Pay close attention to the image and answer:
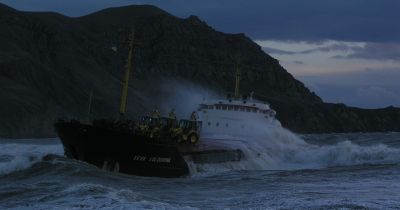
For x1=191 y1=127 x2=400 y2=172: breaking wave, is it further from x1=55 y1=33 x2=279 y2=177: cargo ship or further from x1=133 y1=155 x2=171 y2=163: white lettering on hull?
x1=133 y1=155 x2=171 y2=163: white lettering on hull

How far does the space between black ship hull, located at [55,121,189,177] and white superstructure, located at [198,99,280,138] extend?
13.3 metres

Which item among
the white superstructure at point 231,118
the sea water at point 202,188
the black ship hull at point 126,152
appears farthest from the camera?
the white superstructure at point 231,118

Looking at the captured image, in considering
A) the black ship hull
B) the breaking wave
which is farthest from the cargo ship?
the breaking wave

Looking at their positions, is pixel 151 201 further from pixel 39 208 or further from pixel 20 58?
pixel 20 58

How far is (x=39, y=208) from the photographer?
19062 mm

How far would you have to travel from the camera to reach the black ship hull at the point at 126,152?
3481 centimetres

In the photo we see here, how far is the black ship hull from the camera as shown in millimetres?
34812

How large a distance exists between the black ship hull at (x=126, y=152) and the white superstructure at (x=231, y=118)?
13272 mm

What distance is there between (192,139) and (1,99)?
9160 cm

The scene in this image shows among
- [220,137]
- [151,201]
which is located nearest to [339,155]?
[220,137]

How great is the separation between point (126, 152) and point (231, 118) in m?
15.7

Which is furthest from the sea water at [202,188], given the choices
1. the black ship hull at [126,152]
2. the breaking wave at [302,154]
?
the black ship hull at [126,152]

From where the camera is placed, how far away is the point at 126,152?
3488cm

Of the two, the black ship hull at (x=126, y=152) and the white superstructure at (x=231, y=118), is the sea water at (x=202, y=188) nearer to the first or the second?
the black ship hull at (x=126, y=152)
